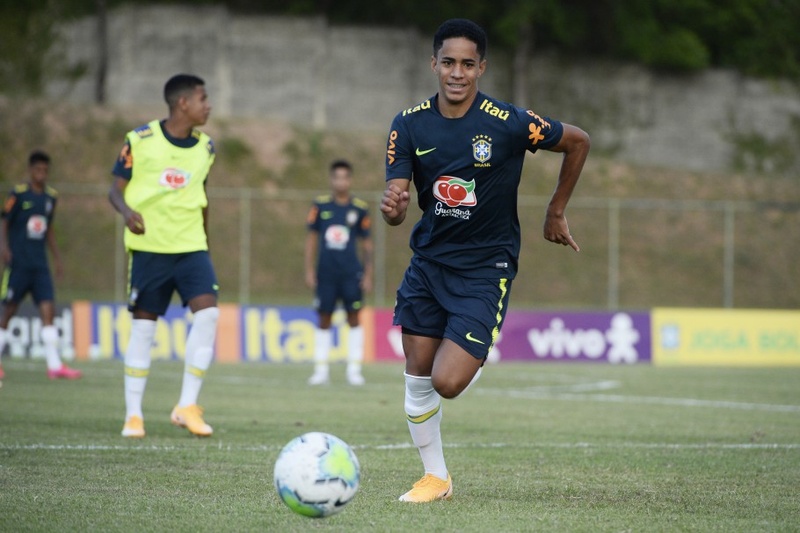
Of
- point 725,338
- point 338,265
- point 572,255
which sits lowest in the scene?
point 725,338

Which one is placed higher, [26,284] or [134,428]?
[26,284]

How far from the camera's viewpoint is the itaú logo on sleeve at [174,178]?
8.97m

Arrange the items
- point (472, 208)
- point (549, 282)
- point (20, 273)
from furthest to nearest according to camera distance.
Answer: point (549, 282) → point (20, 273) → point (472, 208)

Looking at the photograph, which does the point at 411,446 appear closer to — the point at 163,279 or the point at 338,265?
the point at 163,279

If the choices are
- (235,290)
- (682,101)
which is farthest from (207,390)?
(682,101)

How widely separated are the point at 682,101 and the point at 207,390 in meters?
38.2

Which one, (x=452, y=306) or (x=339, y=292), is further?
(x=339, y=292)

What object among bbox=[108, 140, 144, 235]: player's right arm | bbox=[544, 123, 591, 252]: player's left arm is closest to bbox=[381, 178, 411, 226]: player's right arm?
bbox=[544, 123, 591, 252]: player's left arm

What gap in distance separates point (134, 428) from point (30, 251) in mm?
6752

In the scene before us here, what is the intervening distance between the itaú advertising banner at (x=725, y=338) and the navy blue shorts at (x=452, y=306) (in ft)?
49.3

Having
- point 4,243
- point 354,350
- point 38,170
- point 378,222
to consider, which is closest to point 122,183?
point 38,170

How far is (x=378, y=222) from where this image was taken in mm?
30047

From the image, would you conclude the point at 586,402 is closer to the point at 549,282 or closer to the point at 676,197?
the point at 549,282

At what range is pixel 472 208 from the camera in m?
6.27
